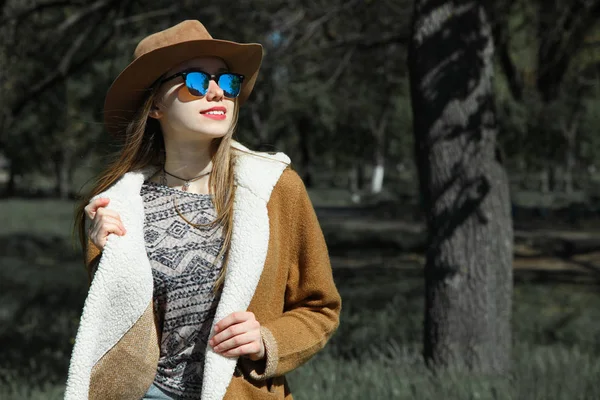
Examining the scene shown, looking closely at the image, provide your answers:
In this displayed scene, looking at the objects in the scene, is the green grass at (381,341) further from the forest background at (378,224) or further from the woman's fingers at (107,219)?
the woman's fingers at (107,219)

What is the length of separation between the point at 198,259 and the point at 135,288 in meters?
0.19

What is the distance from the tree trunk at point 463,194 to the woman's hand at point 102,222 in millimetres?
3408

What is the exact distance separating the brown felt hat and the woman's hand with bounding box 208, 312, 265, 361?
29.1 inches

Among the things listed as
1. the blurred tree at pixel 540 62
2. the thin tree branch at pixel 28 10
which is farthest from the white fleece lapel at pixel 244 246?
the thin tree branch at pixel 28 10

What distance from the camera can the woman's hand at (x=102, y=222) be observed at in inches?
90.6

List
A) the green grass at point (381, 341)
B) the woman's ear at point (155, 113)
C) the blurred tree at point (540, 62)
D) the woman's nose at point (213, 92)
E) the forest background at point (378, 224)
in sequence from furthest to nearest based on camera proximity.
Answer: the blurred tree at point (540, 62) → the forest background at point (378, 224) → the green grass at point (381, 341) → the woman's ear at point (155, 113) → the woman's nose at point (213, 92)

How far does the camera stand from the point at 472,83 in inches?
215

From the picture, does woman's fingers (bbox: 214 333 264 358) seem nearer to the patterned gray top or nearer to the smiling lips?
the patterned gray top

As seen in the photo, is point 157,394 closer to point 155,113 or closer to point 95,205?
point 95,205

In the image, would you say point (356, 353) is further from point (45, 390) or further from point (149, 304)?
point (149, 304)

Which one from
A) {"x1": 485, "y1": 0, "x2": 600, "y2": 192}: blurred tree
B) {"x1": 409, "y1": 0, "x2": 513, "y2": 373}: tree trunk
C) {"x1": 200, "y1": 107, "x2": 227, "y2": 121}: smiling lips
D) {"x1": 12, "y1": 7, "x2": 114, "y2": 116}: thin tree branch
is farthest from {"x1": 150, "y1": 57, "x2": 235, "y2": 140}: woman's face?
{"x1": 12, "y1": 7, "x2": 114, "y2": 116}: thin tree branch

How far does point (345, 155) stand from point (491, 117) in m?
53.8

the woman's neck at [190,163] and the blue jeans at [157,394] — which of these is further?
the woman's neck at [190,163]

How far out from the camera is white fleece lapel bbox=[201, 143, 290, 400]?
221 centimetres
